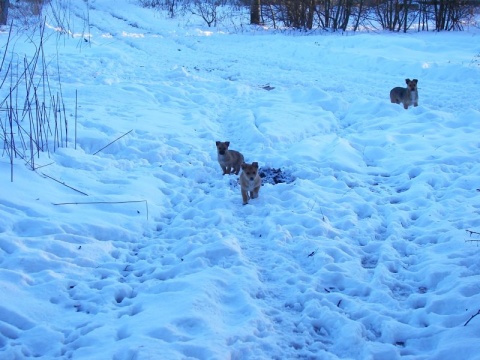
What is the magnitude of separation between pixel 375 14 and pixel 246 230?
21.7 metres

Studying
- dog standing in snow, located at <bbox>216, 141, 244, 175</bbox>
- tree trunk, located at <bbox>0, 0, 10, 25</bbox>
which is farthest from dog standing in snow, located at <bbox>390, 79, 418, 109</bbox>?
tree trunk, located at <bbox>0, 0, 10, 25</bbox>

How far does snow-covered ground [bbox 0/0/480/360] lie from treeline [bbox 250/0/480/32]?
38.7ft

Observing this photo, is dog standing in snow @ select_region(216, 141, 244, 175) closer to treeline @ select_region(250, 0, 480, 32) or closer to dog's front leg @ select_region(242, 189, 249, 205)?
dog's front leg @ select_region(242, 189, 249, 205)

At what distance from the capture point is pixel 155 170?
8008mm

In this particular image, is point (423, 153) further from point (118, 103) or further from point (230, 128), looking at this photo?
point (118, 103)

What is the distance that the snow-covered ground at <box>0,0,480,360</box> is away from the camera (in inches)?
162

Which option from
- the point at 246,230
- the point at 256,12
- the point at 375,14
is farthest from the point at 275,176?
the point at 256,12

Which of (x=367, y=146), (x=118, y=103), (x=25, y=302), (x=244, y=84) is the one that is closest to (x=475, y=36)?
(x=244, y=84)

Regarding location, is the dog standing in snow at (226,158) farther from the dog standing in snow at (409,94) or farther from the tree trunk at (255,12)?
the tree trunk at (255,12)

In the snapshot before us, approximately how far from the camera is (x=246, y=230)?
619cm

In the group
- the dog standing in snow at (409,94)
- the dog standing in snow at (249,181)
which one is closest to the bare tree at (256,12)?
the dog standing in snow at (409,94)

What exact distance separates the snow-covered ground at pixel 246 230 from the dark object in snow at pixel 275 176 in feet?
0.28

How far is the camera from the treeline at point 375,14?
22938 millimetres

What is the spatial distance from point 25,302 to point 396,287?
3.50 metres
